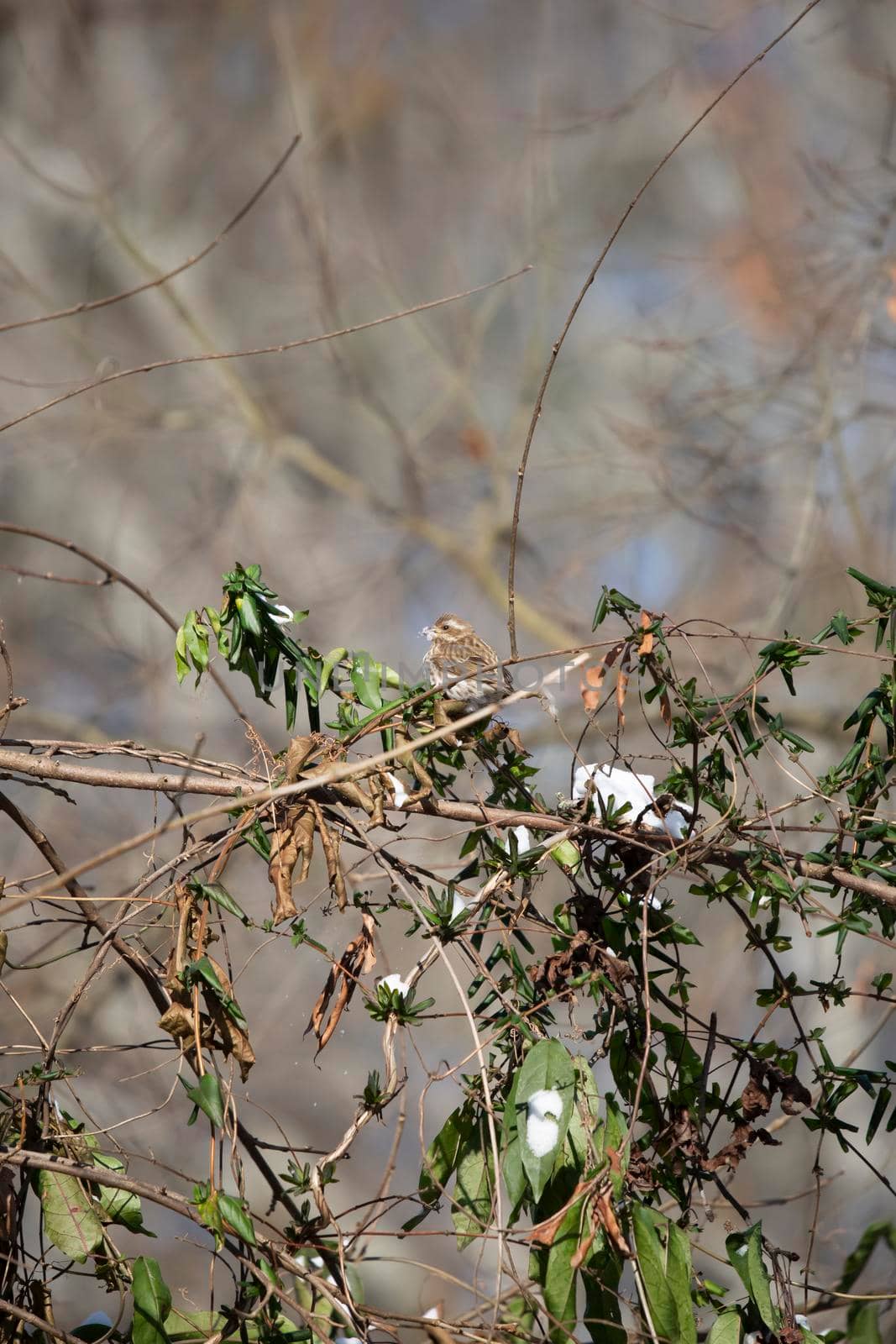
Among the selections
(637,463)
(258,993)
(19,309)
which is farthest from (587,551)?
(19,309)

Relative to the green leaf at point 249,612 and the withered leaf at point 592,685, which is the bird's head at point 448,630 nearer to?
the withered leaf at point 592,685

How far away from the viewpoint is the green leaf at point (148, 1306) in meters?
0.88

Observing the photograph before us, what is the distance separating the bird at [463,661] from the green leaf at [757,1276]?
517mm

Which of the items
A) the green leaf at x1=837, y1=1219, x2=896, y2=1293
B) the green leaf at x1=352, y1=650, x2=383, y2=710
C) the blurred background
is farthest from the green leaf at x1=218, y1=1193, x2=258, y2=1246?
the blurred background

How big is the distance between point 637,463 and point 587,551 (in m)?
0.25

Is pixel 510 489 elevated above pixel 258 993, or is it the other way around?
pixel 510 489

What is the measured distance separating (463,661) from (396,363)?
1.80 meters

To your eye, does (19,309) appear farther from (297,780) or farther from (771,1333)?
(771,1333)

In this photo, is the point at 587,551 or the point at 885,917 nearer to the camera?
the point at 885,917

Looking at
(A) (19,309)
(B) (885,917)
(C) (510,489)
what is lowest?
(B) (885,917)

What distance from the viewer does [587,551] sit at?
2752 millimetres

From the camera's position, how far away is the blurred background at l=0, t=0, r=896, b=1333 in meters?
2.71

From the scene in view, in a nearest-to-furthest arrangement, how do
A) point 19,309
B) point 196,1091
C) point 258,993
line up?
point 196,1091 < point 258,993 < point 19,309

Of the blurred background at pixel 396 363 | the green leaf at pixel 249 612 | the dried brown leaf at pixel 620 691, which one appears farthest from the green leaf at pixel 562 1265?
the blurred background at pixel 396 363
